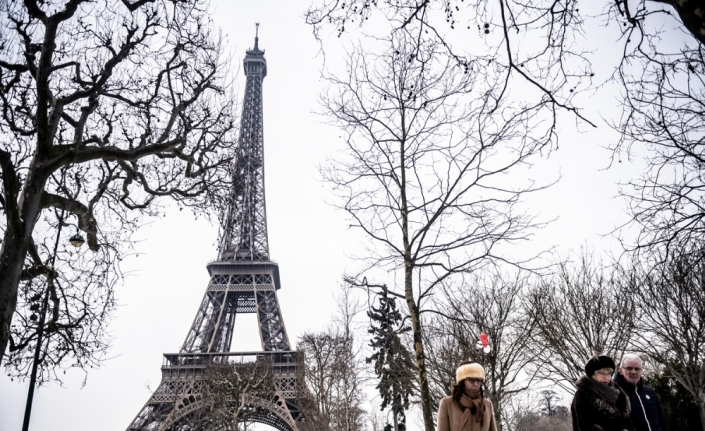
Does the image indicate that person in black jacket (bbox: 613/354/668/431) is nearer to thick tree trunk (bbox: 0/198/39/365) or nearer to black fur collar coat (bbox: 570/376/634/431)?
black fur collar coat (bbox: 570/376/634/431)

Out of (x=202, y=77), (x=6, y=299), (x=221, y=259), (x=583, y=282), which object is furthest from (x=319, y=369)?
(x=221, y=259)

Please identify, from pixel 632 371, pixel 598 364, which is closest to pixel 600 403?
pixel 598 364

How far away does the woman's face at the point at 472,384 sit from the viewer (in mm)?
4500

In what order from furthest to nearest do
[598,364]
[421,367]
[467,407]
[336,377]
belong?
[336,377] < [421,367] < [598,364] < [467,407]

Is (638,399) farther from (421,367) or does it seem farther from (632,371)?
(421,367)

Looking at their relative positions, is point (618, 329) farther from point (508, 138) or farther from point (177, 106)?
point (177, 106)

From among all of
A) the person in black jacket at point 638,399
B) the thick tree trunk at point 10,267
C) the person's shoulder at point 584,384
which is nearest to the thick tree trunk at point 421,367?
the person's shoulder at point 584,384

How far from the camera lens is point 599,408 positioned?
15.7 ft

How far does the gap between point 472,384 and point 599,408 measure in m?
1.33

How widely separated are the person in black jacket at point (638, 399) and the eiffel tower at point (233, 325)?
2506 centimetres

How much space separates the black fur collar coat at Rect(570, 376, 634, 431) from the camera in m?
4.77

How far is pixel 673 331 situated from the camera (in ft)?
52.9

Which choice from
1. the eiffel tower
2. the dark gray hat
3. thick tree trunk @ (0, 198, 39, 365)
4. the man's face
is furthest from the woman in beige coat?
the eiffel tower

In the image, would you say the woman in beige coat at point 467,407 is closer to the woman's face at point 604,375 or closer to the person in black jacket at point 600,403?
the person in black jacket at point 600,403
